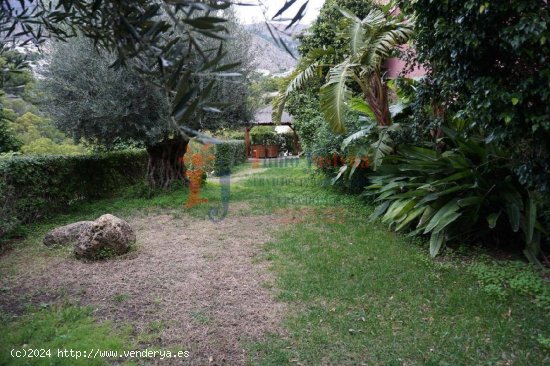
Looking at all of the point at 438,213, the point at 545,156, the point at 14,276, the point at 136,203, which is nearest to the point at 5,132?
the point at 136,203

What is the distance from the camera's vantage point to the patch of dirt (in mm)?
3303

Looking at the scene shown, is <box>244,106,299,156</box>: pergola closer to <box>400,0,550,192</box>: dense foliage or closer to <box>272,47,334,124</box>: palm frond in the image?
<box>272,47,334,124</box>: palm frond

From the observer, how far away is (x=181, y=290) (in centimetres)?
425

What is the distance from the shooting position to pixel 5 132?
1059cm

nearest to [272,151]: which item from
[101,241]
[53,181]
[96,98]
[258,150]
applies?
[258,150]

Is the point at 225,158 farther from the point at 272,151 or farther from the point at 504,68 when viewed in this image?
the point at 504,68

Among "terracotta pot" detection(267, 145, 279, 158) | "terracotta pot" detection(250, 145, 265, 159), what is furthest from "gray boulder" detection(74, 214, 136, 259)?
"terracotta pot" detection(267, 145, 279, 158)

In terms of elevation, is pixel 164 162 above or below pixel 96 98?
below

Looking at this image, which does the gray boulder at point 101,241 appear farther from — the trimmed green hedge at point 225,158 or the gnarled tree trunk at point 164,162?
the trimmed green hedge at point 225,158

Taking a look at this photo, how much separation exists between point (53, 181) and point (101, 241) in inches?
133

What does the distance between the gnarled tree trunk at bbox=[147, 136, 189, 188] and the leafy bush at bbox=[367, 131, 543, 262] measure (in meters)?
6.65

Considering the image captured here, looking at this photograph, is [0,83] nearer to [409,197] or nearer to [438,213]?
[438,213]

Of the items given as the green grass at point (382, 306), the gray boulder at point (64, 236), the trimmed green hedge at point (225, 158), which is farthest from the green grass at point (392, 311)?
the trimmed green hedge at point (225, 158)

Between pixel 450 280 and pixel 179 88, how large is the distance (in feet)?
13.2
